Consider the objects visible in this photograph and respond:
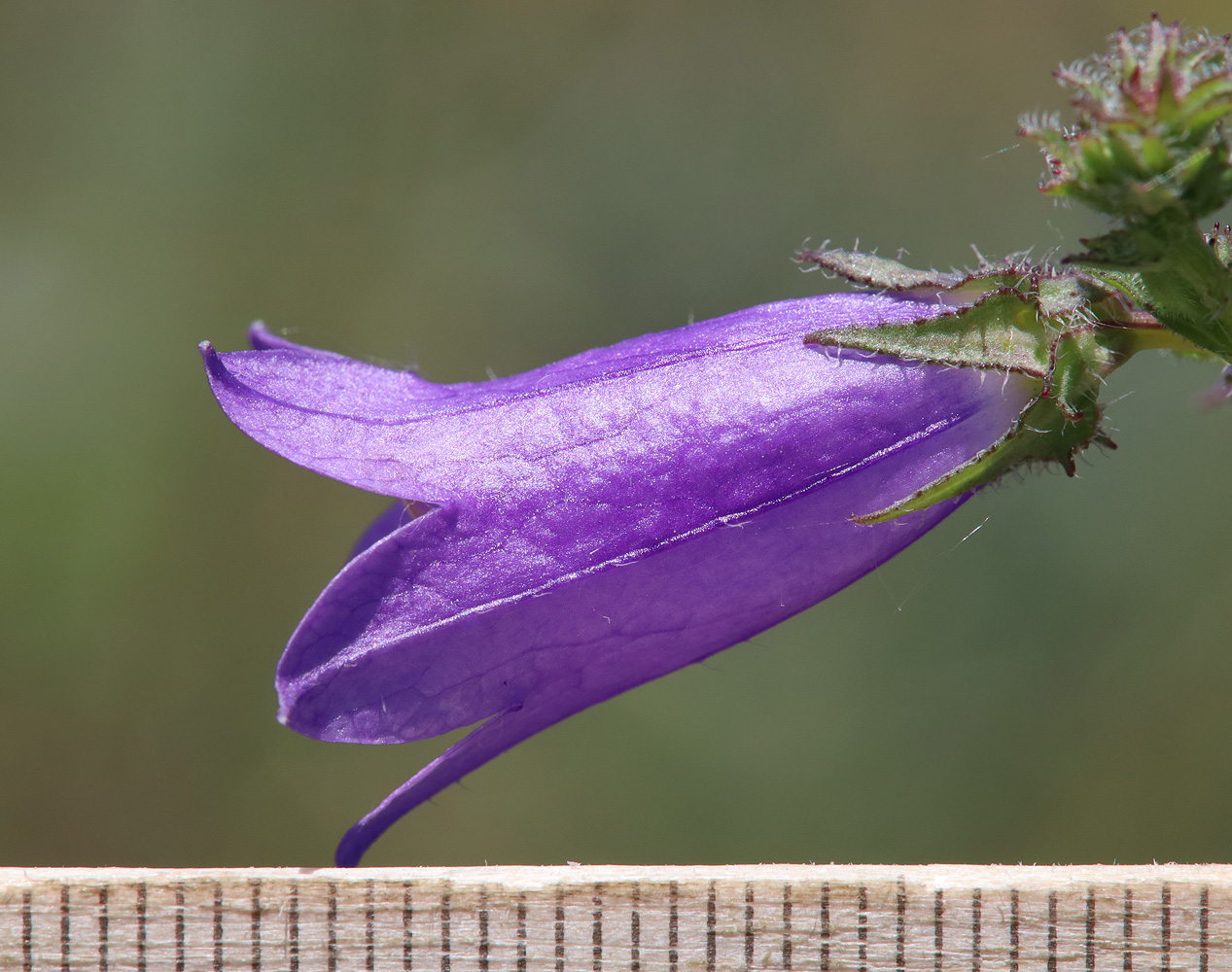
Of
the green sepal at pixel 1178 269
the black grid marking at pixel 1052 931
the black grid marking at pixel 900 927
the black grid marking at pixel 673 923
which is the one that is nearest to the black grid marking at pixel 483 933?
the black grid marking at pixel 673 923

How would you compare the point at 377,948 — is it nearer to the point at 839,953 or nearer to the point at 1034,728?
the point at 839,953

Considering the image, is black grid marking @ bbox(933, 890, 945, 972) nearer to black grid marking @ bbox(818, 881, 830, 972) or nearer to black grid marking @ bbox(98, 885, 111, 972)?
black grid marking @ bbox(818, 881, 830, 972)

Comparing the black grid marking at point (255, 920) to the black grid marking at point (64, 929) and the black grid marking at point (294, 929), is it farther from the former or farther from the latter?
the black grid marking at point (64, 929)

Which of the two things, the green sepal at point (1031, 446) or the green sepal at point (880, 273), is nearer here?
the green sepal at point (1031, 446)

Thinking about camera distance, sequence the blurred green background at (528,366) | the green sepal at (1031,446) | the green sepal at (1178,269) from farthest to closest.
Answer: the blurred green background at (528,366)
the green sepal at (1031,446)
the green sepal at (1178,269)

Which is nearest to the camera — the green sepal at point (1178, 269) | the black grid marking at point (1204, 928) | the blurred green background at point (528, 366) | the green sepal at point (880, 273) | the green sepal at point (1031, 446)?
the green sepal at point (1178, 269)
